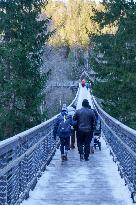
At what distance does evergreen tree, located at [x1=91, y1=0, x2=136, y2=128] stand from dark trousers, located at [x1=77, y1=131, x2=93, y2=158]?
1532 centimetres

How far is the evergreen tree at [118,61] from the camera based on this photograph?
31344 mm

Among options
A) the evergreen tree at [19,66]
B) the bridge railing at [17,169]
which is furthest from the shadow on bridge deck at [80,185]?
the evergreen tree at [19,66]

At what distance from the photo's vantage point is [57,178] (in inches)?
466

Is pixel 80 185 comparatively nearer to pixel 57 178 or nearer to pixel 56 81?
pixel 57 178

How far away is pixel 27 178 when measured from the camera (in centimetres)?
995

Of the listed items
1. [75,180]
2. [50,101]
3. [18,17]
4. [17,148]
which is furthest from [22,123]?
[50,101]

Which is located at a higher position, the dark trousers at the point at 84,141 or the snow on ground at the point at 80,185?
the dark trousers at the point at 84,141

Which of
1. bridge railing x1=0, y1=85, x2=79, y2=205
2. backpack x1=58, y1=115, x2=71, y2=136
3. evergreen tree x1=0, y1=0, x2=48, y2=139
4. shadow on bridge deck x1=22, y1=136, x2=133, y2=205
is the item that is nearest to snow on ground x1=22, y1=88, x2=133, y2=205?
shadow on bridge deck x1=22, y1=136, x2=133, y2=205

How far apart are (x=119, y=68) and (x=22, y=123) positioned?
7.72m

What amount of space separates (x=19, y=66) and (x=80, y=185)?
17.7 meters

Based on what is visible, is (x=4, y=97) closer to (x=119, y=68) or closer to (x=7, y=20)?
(x=7, y=20)

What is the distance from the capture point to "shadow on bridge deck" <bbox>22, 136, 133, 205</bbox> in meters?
9.27

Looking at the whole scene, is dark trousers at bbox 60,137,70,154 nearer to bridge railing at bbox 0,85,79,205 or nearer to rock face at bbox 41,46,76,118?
bridge railing at bbox 0,85,79,205

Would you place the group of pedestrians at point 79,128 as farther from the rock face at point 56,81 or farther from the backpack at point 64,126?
the rock face at point 56,81
